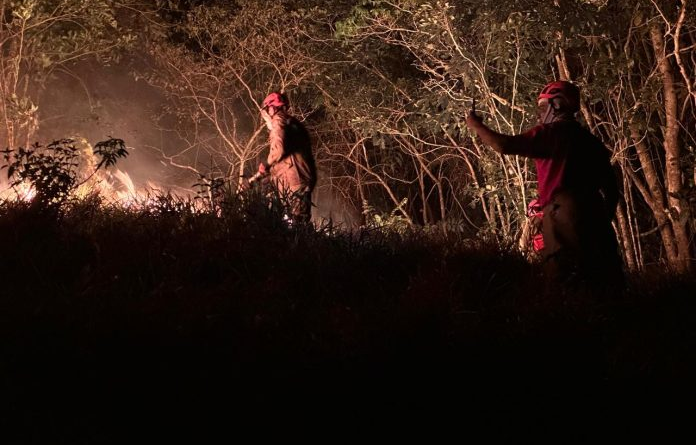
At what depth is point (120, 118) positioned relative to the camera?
1841cm

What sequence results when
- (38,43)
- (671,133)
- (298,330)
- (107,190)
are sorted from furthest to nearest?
(38,43)
(107,190)
(671,133)
(298,330)

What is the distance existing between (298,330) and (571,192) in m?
2.73

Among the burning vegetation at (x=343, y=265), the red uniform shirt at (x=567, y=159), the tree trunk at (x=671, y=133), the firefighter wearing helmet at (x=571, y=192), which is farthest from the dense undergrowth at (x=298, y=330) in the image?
the tree trunk at (x=671, y=133)

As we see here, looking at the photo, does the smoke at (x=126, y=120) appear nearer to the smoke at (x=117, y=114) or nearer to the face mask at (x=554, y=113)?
the smoke at (x=117, y=114)

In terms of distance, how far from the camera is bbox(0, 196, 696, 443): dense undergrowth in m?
4.93

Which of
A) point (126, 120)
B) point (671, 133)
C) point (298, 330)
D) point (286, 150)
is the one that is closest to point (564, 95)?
point (298, 330)

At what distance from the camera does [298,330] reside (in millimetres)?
5680

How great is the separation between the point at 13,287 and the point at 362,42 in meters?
9.49

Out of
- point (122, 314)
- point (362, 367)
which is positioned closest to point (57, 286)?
point (122, 314)

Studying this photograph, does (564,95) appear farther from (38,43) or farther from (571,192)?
(38,43)

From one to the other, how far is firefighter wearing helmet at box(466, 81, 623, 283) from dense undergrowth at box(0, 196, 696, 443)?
1.00ft

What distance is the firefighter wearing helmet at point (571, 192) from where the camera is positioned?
737 centimetres

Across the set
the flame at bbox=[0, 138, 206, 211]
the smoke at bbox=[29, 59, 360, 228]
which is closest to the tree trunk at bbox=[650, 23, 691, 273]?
the flame at bbox=[0, 138, 206, 211]

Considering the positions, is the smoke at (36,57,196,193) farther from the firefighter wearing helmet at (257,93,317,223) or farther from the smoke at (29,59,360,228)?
the firefighter wearing helmet at (257,93,317,223)
